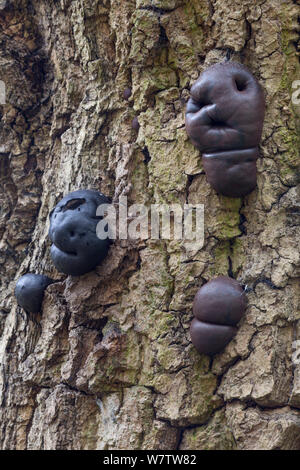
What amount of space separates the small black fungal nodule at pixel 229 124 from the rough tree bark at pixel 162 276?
13 centimetres

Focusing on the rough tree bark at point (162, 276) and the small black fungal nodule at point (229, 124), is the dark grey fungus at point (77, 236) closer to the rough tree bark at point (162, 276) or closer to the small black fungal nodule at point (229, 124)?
the rough tree bark at point (162, 276)

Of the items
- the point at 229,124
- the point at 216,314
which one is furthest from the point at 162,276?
the point at 229,124

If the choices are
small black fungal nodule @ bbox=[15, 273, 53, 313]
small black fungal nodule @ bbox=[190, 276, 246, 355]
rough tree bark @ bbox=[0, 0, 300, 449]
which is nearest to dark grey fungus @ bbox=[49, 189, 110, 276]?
rough tree bark @ bbox=[0, 0, 300, 449]

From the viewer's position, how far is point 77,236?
9.52 ft

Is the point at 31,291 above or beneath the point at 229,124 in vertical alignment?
beneath

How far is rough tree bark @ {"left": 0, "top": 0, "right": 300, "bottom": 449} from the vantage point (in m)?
2.67

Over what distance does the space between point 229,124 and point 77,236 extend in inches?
45.1

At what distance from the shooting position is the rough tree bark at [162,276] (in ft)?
8.75

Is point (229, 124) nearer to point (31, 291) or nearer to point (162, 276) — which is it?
point (162, 276)

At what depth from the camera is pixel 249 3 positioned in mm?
2844

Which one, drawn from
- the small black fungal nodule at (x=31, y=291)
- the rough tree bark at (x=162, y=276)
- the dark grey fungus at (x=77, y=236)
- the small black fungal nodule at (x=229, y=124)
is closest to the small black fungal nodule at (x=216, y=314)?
the rough tree bark at (x=162, y=276)
